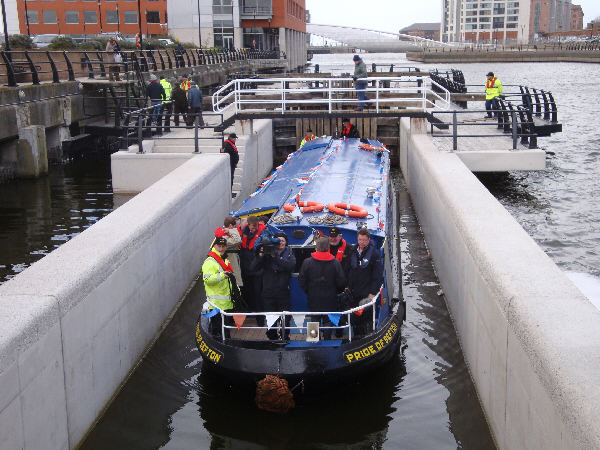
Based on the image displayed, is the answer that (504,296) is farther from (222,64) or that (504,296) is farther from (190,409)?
(222,64)

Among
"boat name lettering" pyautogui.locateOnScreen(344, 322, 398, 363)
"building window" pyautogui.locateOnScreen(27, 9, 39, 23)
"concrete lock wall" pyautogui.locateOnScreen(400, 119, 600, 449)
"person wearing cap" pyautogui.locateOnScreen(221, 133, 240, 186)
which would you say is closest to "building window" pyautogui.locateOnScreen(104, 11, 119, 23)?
"building window" pyautogui.locateOnScreen(27, 9, 39, 23)

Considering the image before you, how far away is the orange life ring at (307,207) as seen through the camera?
1171 cm

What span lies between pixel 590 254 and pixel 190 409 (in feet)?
39.3

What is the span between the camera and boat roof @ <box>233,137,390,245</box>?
1125 cm

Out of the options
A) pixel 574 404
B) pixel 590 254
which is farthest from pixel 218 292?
pixel 590 254

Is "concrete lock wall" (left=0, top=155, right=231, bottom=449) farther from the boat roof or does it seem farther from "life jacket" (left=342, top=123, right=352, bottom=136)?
"life jacket" (left=342, top=123, right=352, bottom=136)

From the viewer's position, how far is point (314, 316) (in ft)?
33.7

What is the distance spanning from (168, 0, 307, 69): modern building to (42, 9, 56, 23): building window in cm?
1564

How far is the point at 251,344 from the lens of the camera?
9.69 meters

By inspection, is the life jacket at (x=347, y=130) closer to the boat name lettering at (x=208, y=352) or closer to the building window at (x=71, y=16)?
the boat name lettering at (x=208, y=352)

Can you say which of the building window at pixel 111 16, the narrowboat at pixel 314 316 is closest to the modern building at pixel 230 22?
the building window at pixel 111 16

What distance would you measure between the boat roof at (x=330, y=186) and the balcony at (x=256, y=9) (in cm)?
6876

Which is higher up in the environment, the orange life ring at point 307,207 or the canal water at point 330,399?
the orange life ring at point 307,207

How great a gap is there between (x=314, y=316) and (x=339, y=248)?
1009 mm
